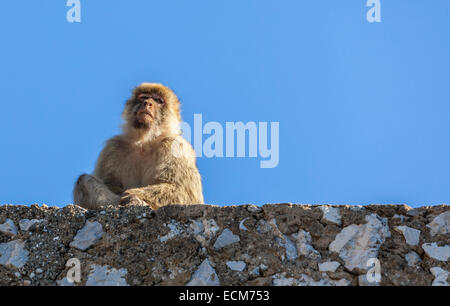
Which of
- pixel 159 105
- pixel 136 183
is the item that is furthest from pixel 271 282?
pixel 159 105

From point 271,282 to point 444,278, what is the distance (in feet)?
3.26

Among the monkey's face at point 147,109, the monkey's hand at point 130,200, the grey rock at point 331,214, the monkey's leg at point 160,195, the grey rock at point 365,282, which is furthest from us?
the monkey's face at point 147,109

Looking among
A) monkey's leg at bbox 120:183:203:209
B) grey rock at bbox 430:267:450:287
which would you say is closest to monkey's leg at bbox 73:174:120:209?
monkey's leg at bbox 120:183:203:209

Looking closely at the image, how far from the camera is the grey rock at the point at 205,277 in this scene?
3.72 metres

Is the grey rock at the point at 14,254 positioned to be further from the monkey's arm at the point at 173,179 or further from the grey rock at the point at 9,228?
the monkey's arm at the point at 173,179

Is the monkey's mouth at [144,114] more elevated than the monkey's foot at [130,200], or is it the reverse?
the monkey's mouth at [144,114]

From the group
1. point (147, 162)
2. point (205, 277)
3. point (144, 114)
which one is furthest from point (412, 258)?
point (144, 114)

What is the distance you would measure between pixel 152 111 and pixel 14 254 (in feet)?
9.01

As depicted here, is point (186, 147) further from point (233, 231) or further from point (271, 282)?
point (271, 282)

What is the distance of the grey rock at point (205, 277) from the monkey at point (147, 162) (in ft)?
5.09

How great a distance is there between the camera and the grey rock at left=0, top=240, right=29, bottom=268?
3.85 meters

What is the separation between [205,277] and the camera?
375 cm

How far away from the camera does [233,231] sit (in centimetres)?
400

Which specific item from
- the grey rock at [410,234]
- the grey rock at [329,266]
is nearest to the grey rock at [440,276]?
the grey rock at [410,234]
